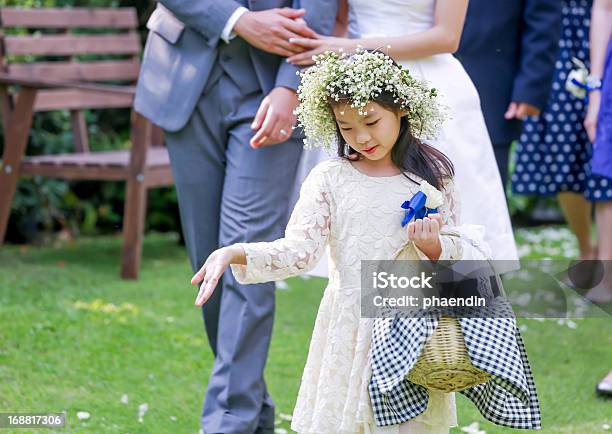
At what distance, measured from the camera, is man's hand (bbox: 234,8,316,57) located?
3.01 metres

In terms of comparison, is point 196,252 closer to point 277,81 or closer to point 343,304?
point 277,81

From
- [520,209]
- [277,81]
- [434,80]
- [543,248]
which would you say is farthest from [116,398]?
[520,209]

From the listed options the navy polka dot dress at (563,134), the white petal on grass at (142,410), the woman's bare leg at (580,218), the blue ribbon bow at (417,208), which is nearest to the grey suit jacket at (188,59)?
the blue ribbon bow at (417,208)

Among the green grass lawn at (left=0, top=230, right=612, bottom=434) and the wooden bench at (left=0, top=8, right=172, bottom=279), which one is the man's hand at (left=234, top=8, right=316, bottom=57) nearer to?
the green grass lawn at (left=0, top=230, right=612, bottom=434)

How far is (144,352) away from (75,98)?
8.33 feet

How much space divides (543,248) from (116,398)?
4.03 meters

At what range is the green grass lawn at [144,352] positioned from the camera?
356cm

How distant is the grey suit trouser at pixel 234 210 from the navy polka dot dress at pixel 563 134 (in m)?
2.38

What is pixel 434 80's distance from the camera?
3100 millimetres

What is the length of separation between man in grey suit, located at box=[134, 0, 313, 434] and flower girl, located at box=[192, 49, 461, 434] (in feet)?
1.58

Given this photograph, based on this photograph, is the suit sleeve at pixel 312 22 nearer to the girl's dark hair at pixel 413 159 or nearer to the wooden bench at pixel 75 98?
the girl's dark hair at pixel 413 159

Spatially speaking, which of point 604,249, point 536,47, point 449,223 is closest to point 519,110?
point 536,47

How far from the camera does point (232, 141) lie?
315 cm

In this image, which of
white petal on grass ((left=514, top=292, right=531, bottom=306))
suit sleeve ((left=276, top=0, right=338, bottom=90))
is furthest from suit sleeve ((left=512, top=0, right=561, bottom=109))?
white petal on grass ((left=514, top=292, right=531, bottom=306))
